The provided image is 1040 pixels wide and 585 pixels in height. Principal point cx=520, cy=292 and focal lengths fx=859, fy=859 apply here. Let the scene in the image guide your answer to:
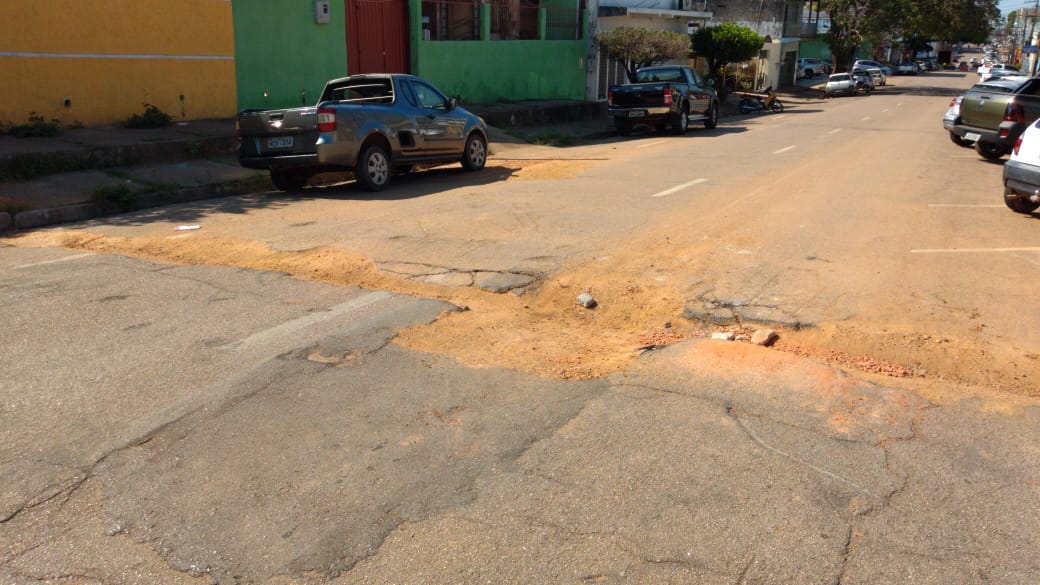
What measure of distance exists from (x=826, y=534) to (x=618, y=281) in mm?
4027

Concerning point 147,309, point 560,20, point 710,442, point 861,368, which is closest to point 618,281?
point 861,368

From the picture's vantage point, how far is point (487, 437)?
175 inches

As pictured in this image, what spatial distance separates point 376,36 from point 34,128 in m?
9.64

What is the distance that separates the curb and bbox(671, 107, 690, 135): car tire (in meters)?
13.2

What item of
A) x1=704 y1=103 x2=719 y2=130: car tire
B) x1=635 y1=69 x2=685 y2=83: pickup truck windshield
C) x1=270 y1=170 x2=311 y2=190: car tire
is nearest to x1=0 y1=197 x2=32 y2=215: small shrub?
x1=270 y1=170 x2=311 y2=190: car tire

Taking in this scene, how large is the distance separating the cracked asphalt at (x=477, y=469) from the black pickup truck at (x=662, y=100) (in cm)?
1828

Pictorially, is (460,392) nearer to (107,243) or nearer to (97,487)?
(97,487)

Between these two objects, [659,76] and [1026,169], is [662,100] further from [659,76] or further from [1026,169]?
[1026,169]

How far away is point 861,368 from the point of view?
5.54 m

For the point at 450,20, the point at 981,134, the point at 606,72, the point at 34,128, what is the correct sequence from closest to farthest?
1. the point at 34,128
2. the point at 981,134
3. the point at 450,20
4. the point at 606,72

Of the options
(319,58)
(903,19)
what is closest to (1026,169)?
(319,58)

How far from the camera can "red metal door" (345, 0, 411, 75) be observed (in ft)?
68.0

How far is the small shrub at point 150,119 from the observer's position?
15393 mm

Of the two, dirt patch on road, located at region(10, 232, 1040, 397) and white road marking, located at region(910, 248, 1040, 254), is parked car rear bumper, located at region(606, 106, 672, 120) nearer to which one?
white road marking, located at region(910, 248, 1040, 254)
